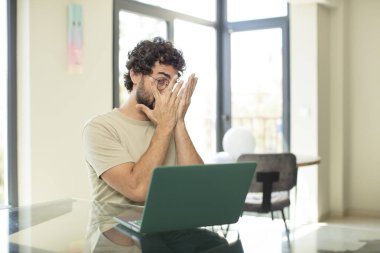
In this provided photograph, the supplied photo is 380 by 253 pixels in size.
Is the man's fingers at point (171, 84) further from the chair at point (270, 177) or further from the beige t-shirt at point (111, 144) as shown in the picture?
the chair at point (270, 177)

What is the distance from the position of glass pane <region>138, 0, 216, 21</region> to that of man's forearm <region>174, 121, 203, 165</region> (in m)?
2.78

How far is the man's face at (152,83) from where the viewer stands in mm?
1854

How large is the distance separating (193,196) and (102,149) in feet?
1.92

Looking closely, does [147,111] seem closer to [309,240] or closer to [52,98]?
[309,240]

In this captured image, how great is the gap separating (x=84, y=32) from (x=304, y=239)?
2.79 meters

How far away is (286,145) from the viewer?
17.3 ft

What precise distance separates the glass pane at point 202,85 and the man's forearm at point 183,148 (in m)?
3.24

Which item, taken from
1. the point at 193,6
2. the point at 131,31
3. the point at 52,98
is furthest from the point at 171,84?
the point at 193,6

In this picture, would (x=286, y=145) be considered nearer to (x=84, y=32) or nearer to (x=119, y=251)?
(x=84, y=32)

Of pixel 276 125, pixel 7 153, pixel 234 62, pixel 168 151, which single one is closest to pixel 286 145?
pixel 276 125

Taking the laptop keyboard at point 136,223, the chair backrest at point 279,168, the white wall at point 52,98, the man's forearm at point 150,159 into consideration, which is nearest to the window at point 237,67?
the white wall at point 52,98

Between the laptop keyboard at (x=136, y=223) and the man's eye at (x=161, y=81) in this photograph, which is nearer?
the laptop keyboard at (x=136, y=223)

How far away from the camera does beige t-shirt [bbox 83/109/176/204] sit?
1693 mm

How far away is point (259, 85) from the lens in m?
5.48
